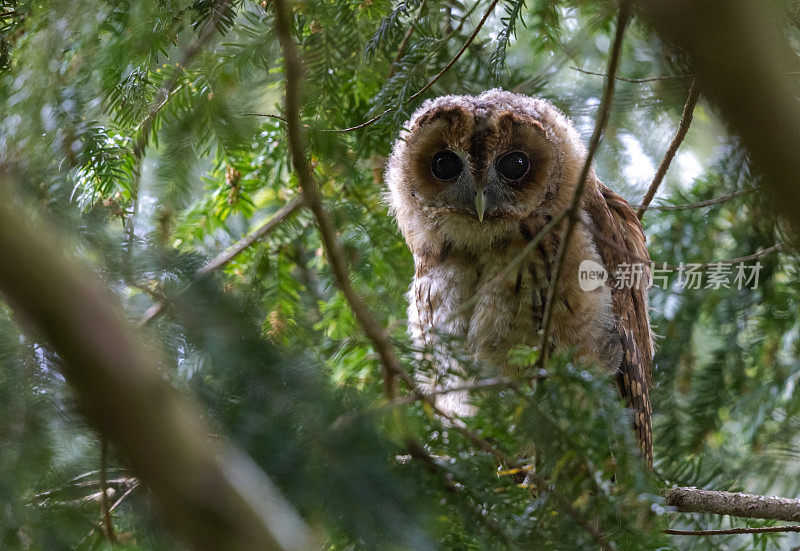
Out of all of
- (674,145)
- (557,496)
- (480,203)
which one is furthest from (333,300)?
(557,496)

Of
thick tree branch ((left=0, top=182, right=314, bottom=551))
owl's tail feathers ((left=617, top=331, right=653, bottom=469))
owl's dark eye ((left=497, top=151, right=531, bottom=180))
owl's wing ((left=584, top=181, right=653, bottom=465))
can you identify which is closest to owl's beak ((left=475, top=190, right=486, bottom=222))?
owl's dark eye ((left=497, top=151, right=531, bottom=180))

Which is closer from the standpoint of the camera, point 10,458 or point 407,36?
point 10,458

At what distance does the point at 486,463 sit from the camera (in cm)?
136

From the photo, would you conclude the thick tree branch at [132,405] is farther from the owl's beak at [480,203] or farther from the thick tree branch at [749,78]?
the owl's beak at [480,203]

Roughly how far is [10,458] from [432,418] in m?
0.77

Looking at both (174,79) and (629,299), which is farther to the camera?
(629,299)

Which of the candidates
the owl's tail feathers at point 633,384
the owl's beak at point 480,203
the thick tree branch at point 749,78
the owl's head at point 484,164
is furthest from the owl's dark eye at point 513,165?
the thick tree branch at point 749,78

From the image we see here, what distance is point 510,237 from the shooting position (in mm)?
2506

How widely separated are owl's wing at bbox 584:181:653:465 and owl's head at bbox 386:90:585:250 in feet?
0.61

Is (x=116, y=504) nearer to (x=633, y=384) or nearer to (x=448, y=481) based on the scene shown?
(x=448, y=481)

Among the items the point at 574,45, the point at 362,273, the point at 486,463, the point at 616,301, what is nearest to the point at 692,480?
the point at 616,301

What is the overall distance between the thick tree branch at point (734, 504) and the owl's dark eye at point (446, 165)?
52.2 inches

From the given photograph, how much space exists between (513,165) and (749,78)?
183 centimetres

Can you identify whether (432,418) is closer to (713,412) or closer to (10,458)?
(10,458)
